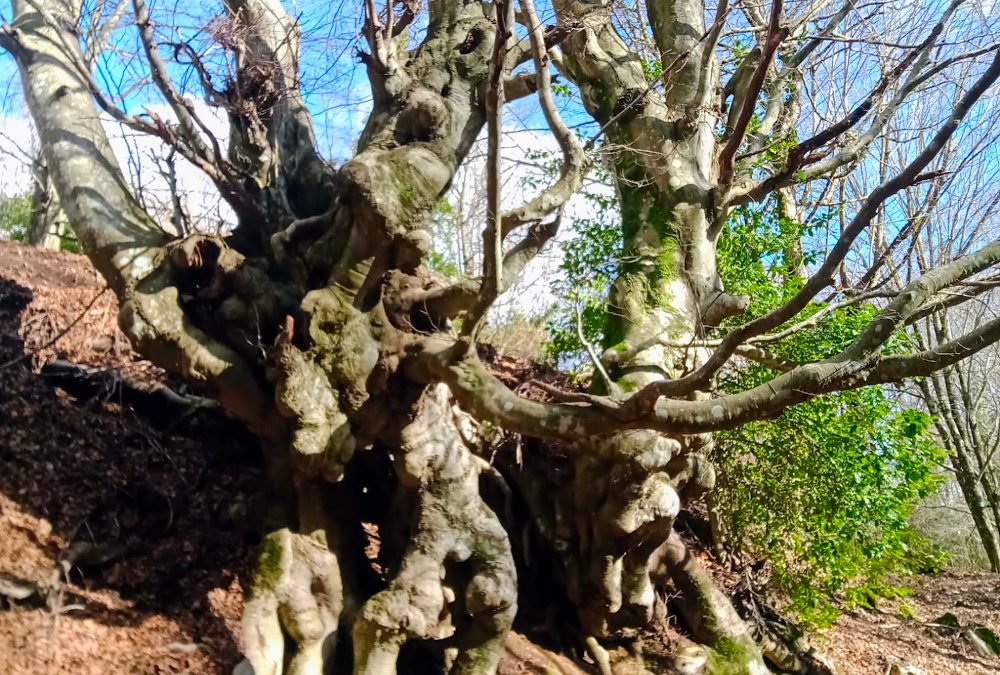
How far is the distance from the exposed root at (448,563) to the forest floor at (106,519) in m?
0.84

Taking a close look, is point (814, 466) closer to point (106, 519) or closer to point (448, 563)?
point (448, 563)

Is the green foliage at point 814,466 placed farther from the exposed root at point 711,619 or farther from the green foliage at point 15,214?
the green foliage at point 15,214

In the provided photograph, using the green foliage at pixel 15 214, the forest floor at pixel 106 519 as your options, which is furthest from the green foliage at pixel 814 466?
the green foliage at pixel 15 214

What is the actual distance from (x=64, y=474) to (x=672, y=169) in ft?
19.3

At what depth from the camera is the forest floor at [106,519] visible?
4.62m

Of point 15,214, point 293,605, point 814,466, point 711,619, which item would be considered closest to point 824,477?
point 814,466

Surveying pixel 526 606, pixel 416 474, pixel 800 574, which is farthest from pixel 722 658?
pixel 416 474

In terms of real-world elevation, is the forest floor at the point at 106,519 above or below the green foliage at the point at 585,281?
below

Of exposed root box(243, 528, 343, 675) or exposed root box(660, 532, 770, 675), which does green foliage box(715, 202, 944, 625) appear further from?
exposed root box(243, 528, 343, 675)

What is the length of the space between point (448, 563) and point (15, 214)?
49.1 ft

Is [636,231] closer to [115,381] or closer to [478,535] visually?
[478,535]

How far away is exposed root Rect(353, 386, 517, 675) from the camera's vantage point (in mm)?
4871

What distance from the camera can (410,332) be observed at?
207 inches

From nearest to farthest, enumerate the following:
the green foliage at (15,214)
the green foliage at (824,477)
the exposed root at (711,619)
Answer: the exposed root at (711,619) → the green foliage at (824,477) → the green foliage at (15,214)
